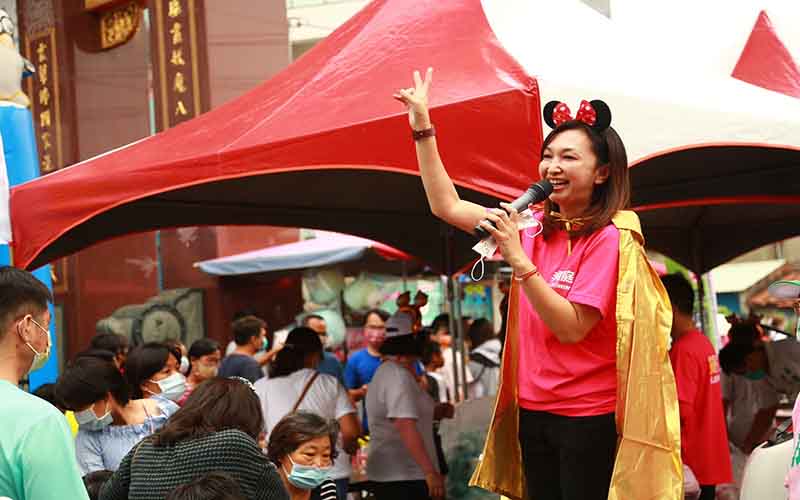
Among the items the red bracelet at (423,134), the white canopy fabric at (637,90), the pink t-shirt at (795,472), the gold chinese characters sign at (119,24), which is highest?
the gold chinese characters sign at (119,24)

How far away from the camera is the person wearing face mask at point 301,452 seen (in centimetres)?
455

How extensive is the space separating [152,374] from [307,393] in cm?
95

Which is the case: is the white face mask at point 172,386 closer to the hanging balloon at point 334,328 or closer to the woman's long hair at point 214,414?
the woman's long hair at point 214,414

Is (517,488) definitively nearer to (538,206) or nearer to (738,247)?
(538,206)

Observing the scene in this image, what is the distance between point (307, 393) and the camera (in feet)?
20.5

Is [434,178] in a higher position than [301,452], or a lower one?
higher

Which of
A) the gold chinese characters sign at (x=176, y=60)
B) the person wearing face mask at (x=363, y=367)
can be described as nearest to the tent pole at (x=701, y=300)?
the person wearing face mask at (x=363, y=367)

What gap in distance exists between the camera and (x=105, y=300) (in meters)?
14.2

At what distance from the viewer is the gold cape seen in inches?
125

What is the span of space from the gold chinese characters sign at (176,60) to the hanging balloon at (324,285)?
276cm

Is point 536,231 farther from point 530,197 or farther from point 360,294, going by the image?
point 360,294

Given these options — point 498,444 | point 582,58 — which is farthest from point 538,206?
point 582,58

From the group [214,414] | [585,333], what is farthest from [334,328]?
[585,333]

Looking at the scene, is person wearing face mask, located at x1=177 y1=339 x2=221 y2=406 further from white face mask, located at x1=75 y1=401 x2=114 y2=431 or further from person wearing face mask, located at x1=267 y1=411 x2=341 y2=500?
person wearing face mask, located at x1=267 y1=411 x2=341 y2=500
